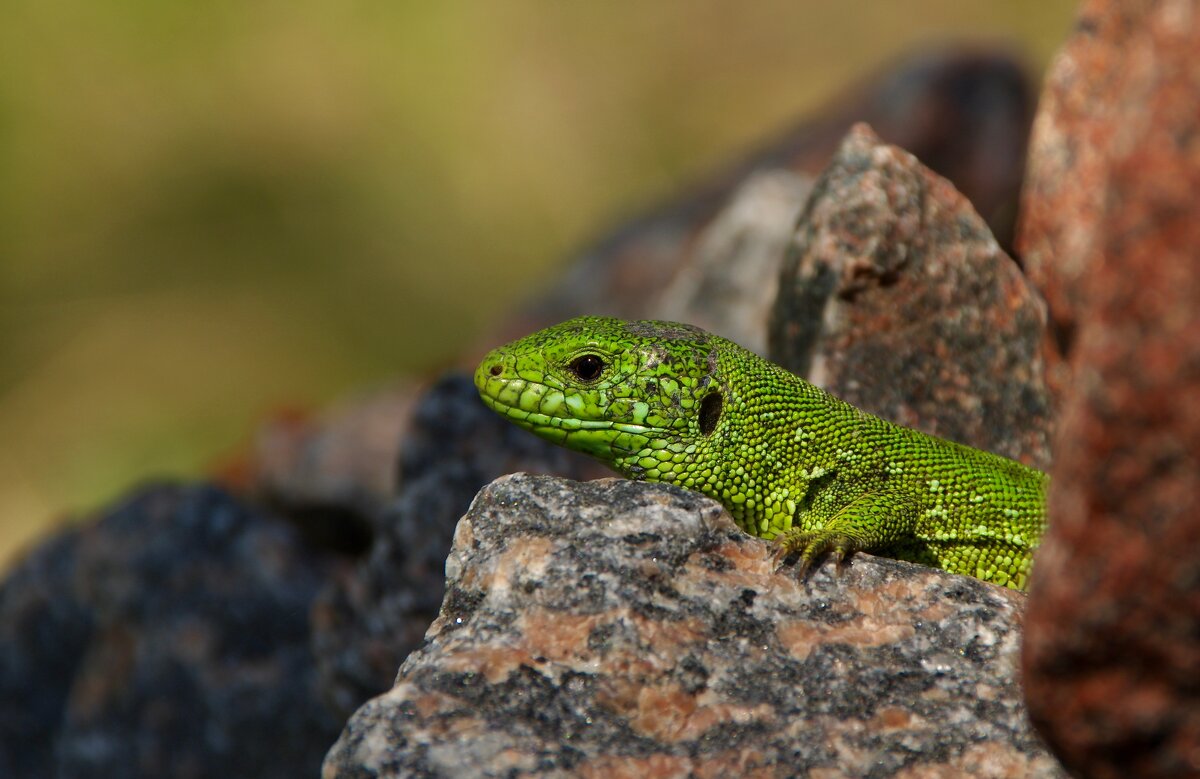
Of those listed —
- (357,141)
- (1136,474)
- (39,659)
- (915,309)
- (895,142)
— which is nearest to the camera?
(1136,474)

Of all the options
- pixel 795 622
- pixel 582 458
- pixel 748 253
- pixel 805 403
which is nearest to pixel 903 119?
pixel 748 253

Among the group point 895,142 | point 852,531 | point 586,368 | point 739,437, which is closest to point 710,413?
point 739,437

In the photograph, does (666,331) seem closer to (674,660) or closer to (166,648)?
(674,660)

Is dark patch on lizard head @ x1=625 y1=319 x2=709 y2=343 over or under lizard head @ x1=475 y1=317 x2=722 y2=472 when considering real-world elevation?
over

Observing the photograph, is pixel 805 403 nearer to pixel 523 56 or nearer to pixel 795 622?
pixel 795 622

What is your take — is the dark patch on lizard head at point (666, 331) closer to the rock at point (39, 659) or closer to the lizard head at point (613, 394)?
the lizard head at point (613, 394)

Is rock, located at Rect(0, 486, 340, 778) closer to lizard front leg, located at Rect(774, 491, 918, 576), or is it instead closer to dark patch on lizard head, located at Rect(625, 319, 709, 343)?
dark patch on lizard head, located at Rect(625, 319, 709, 343)

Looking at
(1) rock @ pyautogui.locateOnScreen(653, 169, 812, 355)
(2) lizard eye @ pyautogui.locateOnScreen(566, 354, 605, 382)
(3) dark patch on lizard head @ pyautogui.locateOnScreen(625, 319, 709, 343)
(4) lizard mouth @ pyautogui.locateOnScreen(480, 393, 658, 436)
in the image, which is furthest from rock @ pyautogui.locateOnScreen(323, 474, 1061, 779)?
(1) rock @ pyautogui.locateOnScreen(653, 169, 812, 355)
